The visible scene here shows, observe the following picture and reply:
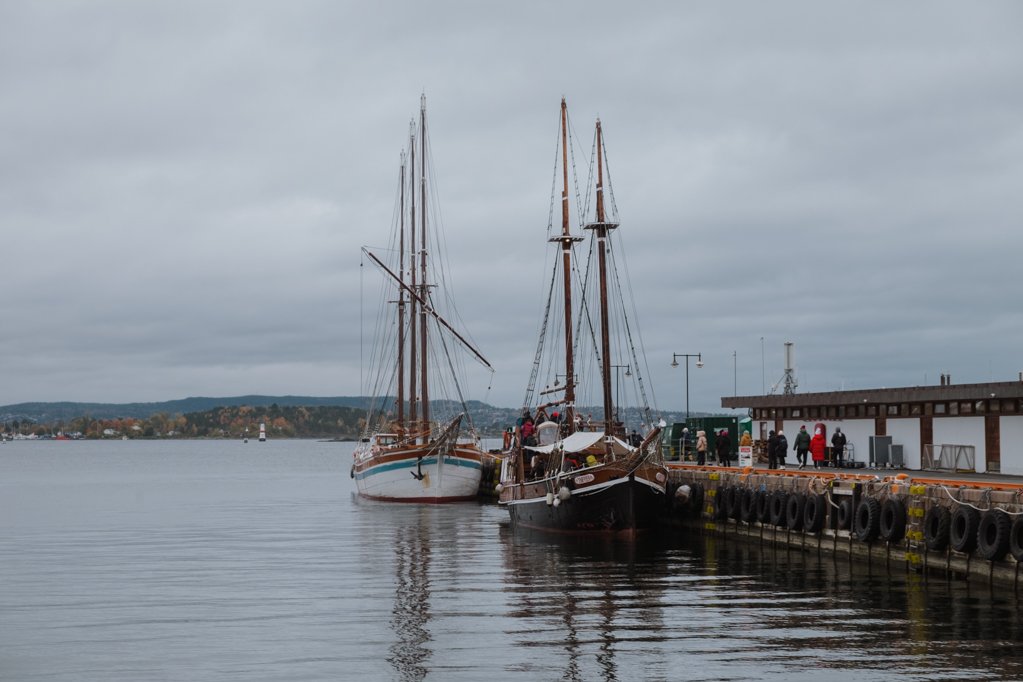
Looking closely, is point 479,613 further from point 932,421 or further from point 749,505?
point 932,421

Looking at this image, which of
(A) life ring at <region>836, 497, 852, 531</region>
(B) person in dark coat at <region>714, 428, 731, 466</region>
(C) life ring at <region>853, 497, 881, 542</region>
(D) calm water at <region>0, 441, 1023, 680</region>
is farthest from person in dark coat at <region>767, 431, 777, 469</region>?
(C) life ring at <region>853, 497, 881, 542</region>

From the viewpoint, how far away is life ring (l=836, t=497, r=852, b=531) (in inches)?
1282

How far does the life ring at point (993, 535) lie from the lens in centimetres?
2495

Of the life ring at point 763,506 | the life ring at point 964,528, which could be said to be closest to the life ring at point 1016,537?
the life ring at point 964,528

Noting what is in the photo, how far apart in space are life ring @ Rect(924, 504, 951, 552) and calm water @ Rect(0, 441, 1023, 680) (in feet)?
3.42

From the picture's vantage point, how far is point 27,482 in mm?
112062

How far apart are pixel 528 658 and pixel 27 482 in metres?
102

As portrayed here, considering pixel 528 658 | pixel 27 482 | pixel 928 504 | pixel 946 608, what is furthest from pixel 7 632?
pixel 27 482

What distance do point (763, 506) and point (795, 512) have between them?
224cm

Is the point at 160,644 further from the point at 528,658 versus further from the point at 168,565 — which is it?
the point at 168,565

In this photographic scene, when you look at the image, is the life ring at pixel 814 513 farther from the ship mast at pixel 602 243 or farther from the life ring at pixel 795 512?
the ship mast at pixel 602 243

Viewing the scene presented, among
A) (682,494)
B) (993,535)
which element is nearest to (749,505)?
(682,494)

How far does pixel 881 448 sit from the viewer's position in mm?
50531

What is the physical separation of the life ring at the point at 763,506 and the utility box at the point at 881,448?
→ 1409cm
